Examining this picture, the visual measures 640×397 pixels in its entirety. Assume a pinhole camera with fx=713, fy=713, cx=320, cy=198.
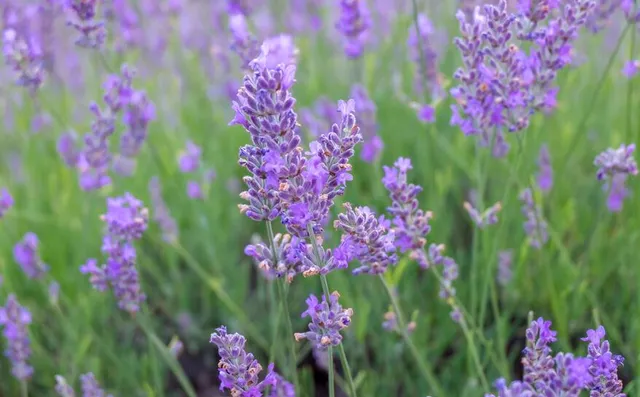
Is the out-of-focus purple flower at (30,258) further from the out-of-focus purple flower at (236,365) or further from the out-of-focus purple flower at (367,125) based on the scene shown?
the out-of-focus purple flower at (236,365)

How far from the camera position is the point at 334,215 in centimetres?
270

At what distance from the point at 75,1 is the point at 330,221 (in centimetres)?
117

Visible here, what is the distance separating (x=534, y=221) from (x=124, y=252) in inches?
47.7

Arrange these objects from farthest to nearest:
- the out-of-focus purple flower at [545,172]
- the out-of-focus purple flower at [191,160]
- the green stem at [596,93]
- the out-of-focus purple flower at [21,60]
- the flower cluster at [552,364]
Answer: the out-of-focus purple flower at [191,160] → the out-of-focus purple flower at [545,172] → the out-of-focus purple flower at [21,60] → the green stem at [596,93] → the flower cluster at [552,364]

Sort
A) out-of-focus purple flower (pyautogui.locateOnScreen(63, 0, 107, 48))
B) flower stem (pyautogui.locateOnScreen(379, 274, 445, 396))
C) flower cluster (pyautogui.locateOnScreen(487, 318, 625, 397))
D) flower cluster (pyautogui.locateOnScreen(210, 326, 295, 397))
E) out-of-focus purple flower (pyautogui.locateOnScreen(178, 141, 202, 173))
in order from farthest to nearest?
out-of-focus purple flower (pyautogui.locateOnScreen(178, 141, 202, 173)), out-of-focus purple flower (pyautogui.locateOnScreen(63, 0, 107, 48)), flower stem (pyautogui.locateOnScreen(379, 274, 445, 396)), flower cluster (pyautogui.locateOnScreen(210, 326, 295, 397)), flower cluster (pyautogui.locateOnScreen(487, 318, 625, 397))

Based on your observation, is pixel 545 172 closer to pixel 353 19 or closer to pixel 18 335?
pixel 353 19

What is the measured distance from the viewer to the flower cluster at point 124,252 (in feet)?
6.28

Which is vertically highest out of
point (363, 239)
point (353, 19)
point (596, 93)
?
point (353, 19)

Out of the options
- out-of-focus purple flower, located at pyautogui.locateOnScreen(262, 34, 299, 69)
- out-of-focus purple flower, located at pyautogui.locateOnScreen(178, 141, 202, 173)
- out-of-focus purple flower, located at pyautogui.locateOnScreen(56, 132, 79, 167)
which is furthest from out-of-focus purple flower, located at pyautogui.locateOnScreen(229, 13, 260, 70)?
out-of-focus purple flower, located at pyautogui.locateOnScreen(56, 132, 79, 167)

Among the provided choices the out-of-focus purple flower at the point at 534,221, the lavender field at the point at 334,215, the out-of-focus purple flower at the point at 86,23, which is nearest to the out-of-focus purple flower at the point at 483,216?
the lavender field at the point at 334,215

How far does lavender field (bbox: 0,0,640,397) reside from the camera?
1.37 metres

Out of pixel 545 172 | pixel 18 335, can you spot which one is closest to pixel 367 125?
pixel 545 172

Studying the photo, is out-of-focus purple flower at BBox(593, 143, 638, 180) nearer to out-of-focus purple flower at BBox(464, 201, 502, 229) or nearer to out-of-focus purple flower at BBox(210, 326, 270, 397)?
out-of-focus purple flower at BBox(464, 201, 502, 229)

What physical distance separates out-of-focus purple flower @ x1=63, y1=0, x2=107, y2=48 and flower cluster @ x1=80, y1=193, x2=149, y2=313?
626mm
